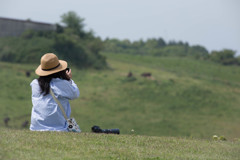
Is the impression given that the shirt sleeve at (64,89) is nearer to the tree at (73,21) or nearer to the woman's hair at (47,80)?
the woman's hair at (47,80)

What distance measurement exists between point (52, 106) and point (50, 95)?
0.19 metres

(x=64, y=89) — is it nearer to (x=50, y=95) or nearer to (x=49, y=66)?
(x=50, y=95)

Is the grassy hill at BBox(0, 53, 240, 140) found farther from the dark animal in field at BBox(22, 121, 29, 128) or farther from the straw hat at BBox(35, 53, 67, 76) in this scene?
the straw hat at BBox(35, 53, 67, 76)

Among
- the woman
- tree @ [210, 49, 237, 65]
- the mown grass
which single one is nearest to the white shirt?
the woman

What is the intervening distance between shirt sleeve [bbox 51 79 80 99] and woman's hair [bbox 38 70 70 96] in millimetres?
94

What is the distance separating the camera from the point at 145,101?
2443 inches

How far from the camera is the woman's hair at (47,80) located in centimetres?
840

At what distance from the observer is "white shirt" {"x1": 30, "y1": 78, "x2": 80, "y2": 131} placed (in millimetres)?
8398

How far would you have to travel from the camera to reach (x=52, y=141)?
7.60 m

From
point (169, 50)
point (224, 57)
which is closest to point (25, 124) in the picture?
point (224, 57)

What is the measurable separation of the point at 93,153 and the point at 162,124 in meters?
48.8

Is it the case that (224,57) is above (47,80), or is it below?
below

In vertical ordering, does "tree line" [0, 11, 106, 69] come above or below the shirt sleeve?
below

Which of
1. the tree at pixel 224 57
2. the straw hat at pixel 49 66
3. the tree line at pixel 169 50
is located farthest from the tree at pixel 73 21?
the straw hat at pixel 49 66
